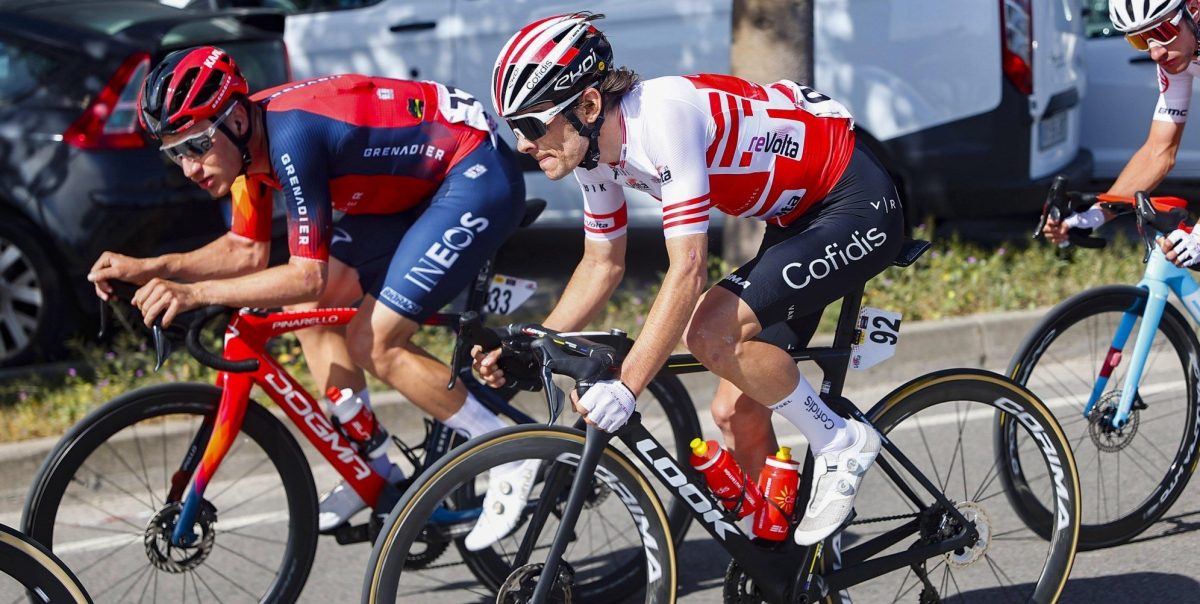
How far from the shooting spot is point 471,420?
4105 millimetres

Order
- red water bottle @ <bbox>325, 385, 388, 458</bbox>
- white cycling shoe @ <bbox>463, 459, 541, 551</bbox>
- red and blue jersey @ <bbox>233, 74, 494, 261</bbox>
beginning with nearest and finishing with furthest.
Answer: white cycling shoe @ <bbox>463, 459, 541, 551</bbox>
red and blue jersey @ <bbox>233, 74, 494, 261</bbox>
red water bottle @ <bbox>325, 385, 388, 458</bbox>

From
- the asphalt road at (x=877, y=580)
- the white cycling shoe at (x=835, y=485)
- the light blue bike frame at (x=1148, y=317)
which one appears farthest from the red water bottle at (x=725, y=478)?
the light blue bike frame at (x=1148, y=317)

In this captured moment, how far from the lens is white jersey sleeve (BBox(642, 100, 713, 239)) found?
318 cm

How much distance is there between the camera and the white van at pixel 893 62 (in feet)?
23.9

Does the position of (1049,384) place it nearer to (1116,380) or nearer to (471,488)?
(1116,380)

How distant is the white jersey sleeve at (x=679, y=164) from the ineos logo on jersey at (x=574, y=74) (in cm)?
16

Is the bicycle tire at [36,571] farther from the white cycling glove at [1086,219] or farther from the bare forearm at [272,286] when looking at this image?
the white cycling glove at [1086,219]

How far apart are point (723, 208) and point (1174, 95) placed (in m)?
1.70

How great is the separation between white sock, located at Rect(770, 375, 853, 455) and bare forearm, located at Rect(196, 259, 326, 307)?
1321 millimetres

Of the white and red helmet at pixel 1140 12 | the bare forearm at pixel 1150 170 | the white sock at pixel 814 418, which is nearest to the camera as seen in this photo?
the white sock at pixel 814 418

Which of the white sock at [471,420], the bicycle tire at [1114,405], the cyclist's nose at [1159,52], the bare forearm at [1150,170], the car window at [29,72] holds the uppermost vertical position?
the cyclist's nose at [1159,52]

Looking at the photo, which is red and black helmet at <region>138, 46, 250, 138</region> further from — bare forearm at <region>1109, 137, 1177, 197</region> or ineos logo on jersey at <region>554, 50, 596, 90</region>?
bare forearm at <region>1109, 137, 1177, 197</region>

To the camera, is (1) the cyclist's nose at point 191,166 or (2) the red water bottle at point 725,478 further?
(1) the cyclist's nose at point 191,166

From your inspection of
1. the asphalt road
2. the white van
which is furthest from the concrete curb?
the asphalt road
